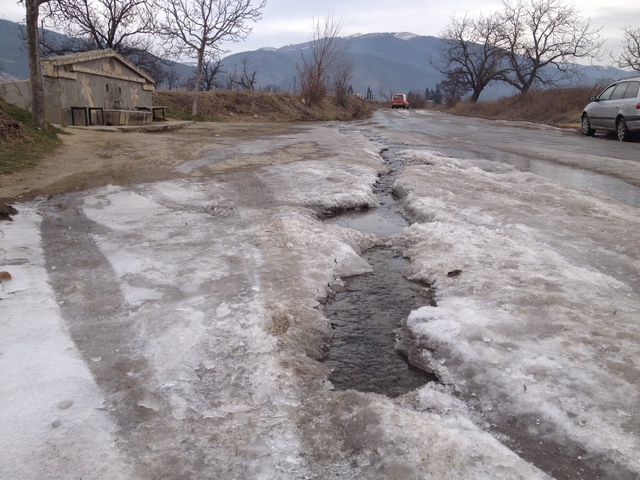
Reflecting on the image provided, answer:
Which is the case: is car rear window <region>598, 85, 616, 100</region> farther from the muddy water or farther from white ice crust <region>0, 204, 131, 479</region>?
white ice crust <region>0, 204, 131, 479</region>

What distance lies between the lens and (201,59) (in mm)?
23906

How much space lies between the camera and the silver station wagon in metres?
12.3

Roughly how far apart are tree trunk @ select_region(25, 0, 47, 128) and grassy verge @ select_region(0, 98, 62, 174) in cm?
26

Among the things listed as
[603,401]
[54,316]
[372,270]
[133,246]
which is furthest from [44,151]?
[603,401]

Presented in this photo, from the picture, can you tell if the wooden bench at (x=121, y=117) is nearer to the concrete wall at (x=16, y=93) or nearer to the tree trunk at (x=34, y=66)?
the concrete wall at (x=16, y=93)

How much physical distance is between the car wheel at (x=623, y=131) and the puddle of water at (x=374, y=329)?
1196cm

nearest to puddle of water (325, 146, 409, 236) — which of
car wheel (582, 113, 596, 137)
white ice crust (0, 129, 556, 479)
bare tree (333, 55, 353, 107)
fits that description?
white ice crust (0, 129, 556, 479)

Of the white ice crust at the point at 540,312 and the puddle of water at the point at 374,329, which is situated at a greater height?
the white ice crust at the point at 540,312

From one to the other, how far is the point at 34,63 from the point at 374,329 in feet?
34.6

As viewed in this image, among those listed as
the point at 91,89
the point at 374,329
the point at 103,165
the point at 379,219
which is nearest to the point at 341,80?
the point at 91,89

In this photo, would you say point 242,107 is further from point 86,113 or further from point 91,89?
point 86,113

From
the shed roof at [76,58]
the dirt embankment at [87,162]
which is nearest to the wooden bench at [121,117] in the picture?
the shed roof at [76,58]

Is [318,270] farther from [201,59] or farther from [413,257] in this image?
[201,59]

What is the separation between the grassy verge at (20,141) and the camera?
7152 millimetres
